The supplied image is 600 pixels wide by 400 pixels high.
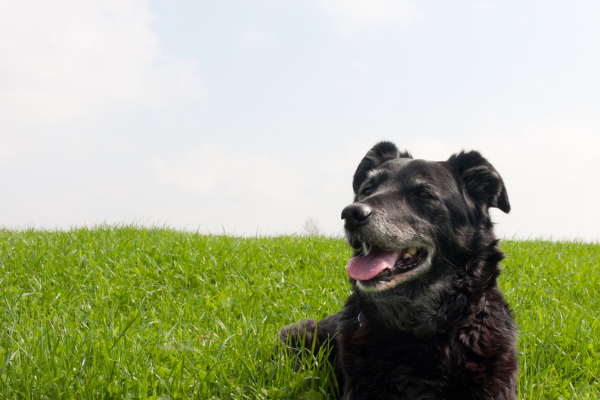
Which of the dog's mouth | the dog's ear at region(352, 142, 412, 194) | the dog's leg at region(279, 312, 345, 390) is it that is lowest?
the dog's leg at region(279, 312, 345, 390)

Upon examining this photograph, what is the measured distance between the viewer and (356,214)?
3.45 meters

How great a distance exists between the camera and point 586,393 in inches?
171

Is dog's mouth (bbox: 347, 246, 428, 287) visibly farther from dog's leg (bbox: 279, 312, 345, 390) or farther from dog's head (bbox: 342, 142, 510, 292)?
dog's leg (bbox: 279, 312, 345, 390)

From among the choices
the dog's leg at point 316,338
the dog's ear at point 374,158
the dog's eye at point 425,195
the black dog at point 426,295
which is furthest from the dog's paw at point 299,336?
the dog's eye at point 425,195

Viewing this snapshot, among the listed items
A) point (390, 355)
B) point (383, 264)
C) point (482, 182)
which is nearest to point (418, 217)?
point (383, 264)

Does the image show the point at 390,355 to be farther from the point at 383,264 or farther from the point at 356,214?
the point at 356,214

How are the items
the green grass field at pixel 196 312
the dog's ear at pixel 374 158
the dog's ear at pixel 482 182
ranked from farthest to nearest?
the dog's ear at pixel 374 158, the dog's ear at pixel 482 182, the green grass field at pixel 196 312

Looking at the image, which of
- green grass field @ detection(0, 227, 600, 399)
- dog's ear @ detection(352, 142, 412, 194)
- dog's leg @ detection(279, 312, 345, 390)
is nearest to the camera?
green grass field @ detection(0, 227, 600, 399)

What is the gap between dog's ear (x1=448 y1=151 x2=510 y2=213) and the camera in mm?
4043

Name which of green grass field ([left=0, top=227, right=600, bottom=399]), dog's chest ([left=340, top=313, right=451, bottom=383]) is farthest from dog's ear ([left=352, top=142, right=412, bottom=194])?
green grass field ([left=0, top=227, right=600, bottom=399])

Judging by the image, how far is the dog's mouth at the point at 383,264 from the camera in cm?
353

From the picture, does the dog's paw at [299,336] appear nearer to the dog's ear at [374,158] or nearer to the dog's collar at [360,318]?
the dog's collar at [360,318]

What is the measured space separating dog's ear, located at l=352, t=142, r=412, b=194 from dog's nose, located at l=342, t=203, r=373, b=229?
4.11 ft

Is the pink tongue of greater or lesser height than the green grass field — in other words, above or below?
above
